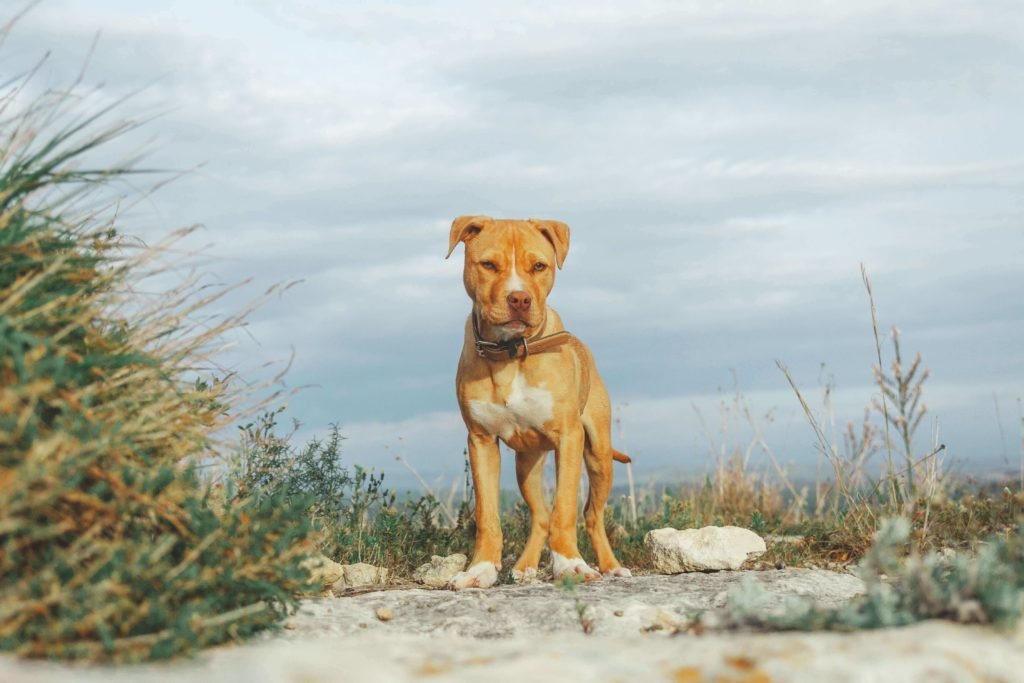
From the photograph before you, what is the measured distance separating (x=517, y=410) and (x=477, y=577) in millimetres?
1174

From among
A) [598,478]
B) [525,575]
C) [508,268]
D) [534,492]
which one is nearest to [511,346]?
[508,268]

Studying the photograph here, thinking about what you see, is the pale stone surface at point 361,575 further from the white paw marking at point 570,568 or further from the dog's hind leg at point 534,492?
the white paw marking at point 570,568

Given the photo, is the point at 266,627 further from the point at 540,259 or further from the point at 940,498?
the point at 940,498

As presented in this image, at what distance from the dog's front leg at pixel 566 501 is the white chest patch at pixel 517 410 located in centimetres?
22

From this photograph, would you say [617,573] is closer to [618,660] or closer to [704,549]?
[704,549]

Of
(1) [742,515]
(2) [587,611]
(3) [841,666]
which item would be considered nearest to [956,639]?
(3) [841,666]

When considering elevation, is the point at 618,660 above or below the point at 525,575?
above

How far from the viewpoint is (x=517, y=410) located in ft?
23.3

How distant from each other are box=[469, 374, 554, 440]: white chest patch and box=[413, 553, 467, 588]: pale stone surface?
1.07 m

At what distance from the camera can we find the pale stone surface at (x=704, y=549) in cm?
738

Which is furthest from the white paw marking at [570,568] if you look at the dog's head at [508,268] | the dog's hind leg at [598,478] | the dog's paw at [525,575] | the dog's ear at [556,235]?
the dog's ear at [556,235]

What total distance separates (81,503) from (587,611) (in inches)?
101

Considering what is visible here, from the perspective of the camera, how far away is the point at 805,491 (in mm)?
12086

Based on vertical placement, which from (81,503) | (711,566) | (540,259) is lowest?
(711,566)
